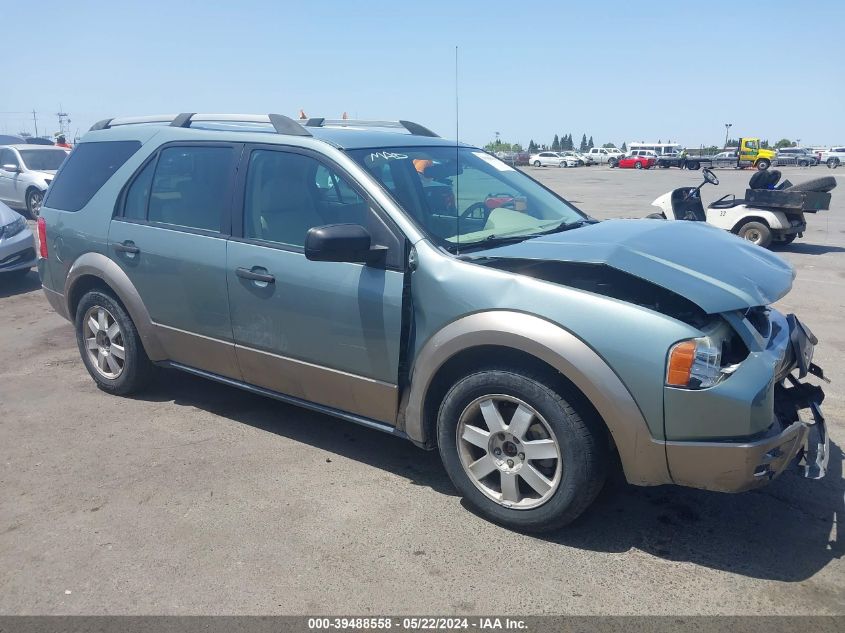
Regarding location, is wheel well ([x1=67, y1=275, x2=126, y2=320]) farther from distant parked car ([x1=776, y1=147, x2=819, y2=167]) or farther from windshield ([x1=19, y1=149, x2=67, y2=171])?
distant parked car ([x1=776, y1=147, x2=819, y2=167])

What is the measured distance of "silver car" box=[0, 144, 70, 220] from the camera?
1658 cm

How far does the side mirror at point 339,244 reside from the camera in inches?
139

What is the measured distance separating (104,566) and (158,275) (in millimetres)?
2028

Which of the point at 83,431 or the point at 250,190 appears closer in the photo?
the point at 250,190

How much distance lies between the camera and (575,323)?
10.4 ft

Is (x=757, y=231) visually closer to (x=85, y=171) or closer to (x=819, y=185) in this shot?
(x=819, y=185)

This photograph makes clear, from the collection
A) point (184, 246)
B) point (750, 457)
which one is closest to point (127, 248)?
point (184, 246)

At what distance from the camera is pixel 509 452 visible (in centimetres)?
347

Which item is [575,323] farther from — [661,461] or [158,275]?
[158,275]

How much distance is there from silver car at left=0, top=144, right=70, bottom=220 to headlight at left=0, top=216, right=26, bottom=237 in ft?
23.9

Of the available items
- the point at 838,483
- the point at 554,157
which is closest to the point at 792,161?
the point at 554,157

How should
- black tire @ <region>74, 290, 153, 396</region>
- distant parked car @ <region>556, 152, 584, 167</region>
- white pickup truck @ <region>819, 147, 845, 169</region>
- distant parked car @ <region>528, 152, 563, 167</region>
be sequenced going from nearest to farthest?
black tire @ <region>74, 290, 153, 396</region>
white pickup truck @ <region>819, 147, 845, 169</region>
distant parked car @ <region>556, 152, 584, 167</region>
distant parked car @ <region>528, 152, 563, 167</region>

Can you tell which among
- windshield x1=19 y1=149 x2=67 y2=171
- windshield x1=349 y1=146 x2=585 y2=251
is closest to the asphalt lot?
windshield x1=349 y1=146 x2=585 y2=251

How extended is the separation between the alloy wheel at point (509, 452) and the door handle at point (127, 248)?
Result: 102 inches
